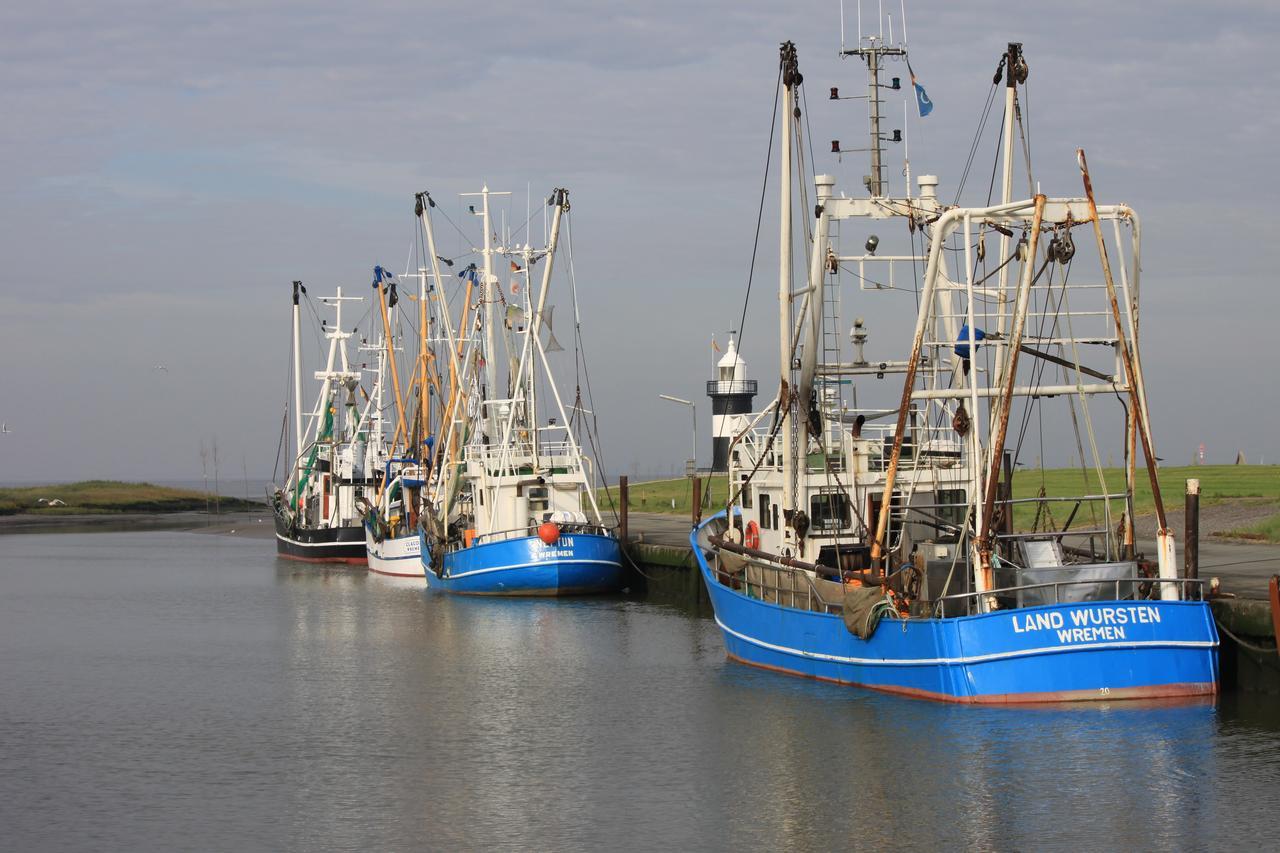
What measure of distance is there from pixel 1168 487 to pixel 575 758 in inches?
1301

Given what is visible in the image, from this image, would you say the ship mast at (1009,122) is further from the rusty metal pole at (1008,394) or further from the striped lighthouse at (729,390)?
the striped lighthouse at (729,390)

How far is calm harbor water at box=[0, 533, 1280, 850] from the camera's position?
18.2 metres

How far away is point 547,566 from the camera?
44.0 metres

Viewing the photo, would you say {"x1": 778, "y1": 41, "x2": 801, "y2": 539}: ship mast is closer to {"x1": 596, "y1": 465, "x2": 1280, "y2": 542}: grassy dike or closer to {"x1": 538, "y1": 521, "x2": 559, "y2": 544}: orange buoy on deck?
{"x1": 596, "y1": 465, "x2": 1280, "y2": 542}: grassy dike

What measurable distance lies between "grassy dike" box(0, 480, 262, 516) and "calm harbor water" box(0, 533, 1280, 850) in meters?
106

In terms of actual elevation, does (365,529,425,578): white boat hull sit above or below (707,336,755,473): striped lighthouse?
below

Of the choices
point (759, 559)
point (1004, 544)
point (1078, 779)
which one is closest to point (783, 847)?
point (1078, 779)

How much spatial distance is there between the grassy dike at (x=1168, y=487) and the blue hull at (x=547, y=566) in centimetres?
400

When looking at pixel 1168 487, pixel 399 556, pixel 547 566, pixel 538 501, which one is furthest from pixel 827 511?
pixel 399 556

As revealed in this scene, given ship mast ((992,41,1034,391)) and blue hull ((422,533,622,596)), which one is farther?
blue hull ((422,533,622,596))

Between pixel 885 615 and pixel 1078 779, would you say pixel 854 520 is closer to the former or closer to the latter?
pixel 885 615

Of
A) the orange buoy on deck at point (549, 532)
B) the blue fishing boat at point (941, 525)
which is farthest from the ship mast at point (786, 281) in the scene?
the orange buoy on deck at point (549, 532)

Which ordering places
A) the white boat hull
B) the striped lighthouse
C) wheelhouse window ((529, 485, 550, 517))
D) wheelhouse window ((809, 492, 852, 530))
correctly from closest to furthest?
wheelhouse window ((809, 492, 852, 530)) → wheelhouse window ((529, 485, 550, 517)) → the white boat hull → the striped lighthouse

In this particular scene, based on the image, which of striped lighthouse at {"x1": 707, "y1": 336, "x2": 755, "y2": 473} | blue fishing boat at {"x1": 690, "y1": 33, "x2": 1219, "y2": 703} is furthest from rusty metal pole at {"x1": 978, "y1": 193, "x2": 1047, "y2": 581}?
striped lighthouse at {"x1": 707, "y1": 336, "x2": 755, "y2": 473}
